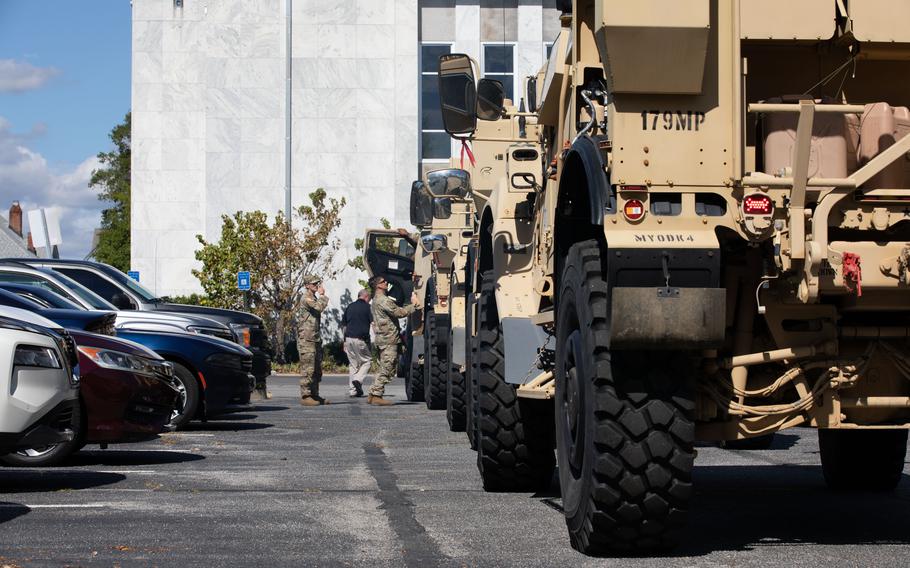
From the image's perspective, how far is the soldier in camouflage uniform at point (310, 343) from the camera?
21734 mm

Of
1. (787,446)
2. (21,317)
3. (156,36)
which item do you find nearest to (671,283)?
(21,317)

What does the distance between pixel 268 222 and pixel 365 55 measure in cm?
587

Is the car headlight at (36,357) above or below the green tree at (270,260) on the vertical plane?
below

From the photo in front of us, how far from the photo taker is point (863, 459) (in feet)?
31.2

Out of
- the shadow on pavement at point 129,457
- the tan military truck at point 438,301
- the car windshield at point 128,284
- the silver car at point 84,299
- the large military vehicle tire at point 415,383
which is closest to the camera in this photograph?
the shadow on pavement at point 129,457

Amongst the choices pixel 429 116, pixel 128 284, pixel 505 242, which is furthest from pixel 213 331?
pixel 429 116

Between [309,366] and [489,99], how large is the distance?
43.8 ft

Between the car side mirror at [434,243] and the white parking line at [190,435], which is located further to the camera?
the car side mirror at [434,243]

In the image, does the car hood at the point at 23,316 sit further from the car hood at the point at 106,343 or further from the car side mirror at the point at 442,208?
the car side mirror at the point at 442,208

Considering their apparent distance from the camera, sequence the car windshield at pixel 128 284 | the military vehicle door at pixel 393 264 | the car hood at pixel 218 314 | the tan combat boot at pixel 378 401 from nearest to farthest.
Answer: the car windshield at pixel 128 284 < the car hood at pixel 218 314 < the tan combat boot at pixel 378 401 < the military vehicle door at pixel 393 264

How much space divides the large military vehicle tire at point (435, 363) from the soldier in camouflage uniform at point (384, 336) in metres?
2.09

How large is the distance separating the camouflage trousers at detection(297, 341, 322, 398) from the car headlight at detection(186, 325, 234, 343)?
13.3ft

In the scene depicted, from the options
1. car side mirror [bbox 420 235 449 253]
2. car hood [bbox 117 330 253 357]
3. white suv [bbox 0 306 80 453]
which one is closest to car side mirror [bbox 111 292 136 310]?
car hood [bbox 117 330 253 357]

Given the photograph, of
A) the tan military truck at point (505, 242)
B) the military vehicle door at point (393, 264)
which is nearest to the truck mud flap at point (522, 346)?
the tan military truck at point (505, 242)
